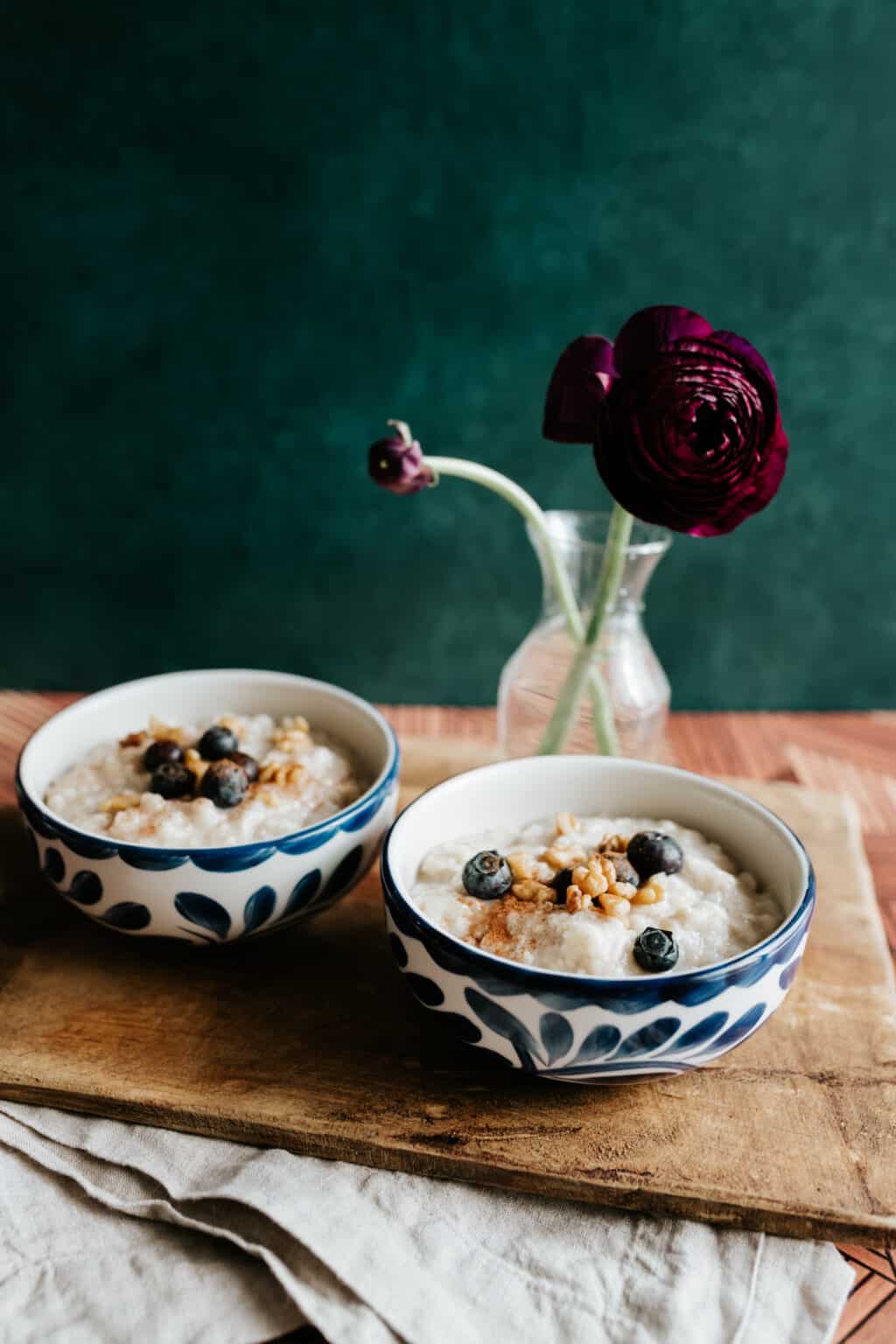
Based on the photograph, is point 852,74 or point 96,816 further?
point 852,74

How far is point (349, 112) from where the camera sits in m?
1.81

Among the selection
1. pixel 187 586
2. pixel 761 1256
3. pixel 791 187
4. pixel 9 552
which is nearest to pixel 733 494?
pixel 761 1256

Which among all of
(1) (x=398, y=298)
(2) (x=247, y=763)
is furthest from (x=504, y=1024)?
(1) (x=398, y=298)

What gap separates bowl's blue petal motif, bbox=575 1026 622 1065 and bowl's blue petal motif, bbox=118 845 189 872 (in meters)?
0.43

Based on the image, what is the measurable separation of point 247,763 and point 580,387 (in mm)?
554

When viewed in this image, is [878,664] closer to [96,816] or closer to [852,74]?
[852,74]

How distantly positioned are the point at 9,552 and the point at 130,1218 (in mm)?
1444

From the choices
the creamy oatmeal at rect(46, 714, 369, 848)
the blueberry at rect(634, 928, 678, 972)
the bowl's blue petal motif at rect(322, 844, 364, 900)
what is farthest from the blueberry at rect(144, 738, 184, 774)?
the blueberry at rect(634, 928, 678, 972)

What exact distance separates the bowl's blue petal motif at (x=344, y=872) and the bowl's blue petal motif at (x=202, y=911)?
118mm

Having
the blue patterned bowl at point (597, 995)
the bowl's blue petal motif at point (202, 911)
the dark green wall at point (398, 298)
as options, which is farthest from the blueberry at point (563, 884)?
the dark green wall at point (398, 298)

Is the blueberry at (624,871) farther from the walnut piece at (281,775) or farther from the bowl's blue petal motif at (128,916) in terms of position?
the bowl's blue petal motif at (128,916)

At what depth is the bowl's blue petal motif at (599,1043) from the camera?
98cm

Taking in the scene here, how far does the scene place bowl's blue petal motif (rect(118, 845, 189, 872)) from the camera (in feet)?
3.76

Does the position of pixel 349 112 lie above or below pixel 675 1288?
above
